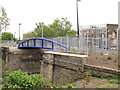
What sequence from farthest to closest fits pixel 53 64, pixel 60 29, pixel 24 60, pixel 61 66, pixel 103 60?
pixel 60 29, pixel 24 60, pixel 53 64, pixel 61 66, pixel 103 60

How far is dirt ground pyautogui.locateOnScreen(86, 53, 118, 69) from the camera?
8.96 meters

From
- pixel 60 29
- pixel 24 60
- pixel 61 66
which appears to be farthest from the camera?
pixel 60 29

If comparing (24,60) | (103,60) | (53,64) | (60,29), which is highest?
(60,29)

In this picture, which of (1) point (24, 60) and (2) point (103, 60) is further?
(1) point (24, 60)

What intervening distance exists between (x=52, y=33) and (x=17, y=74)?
30.2 meters

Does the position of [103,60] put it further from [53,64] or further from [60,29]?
[60,29]

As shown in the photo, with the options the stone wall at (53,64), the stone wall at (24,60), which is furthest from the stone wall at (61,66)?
the stone wall at (24,60)

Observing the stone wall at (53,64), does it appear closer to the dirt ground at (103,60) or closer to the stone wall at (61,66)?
the stone wall at (61,66)

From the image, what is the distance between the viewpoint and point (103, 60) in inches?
380

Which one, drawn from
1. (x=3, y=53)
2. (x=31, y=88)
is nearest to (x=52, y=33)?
(x=3, y=53)

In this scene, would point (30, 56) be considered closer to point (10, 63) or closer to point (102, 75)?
point (10, 63)

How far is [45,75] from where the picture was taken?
582 inches

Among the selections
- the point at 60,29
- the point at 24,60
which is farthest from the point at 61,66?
the point at 60,29

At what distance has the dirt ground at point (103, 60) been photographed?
896cm
